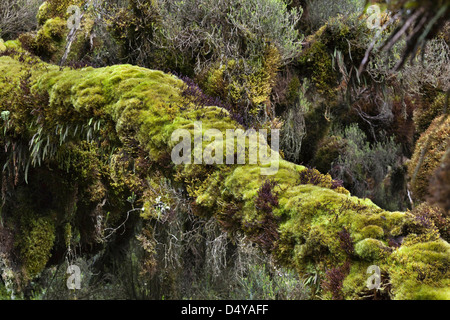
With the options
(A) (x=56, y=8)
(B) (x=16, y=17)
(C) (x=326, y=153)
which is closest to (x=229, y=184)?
(A) (x=56, y=8)

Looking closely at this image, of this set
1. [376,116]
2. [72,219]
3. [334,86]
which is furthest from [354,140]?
[72,219]

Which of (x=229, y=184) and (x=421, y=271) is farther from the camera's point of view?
(x=229, y=184)

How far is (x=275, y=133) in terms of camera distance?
7.38m

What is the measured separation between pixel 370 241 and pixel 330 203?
0.50m

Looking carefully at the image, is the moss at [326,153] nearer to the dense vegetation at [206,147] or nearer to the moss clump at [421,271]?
the dense vegetation at [206,147]

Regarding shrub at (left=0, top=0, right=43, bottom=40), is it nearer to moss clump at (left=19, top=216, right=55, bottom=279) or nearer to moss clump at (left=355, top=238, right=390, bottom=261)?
moss clump at (left=19, top=216, right=55, bottom=279)

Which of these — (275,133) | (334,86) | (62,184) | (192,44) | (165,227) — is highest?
(192,44)

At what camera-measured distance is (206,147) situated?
379cm

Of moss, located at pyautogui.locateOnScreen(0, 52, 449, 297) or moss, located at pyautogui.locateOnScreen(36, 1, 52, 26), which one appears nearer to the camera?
moss, located at pyautogui.locateOnScreen(0, 52, 449, 297)

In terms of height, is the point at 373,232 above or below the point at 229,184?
below

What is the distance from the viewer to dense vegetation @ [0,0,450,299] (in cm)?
295

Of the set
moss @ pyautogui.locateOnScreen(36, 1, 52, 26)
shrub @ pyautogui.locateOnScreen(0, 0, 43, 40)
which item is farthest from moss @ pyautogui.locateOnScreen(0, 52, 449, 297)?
shrub @ pyautogui.locateOnScreen(0, 0, 43, 40)

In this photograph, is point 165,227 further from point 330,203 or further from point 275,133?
point 330,203

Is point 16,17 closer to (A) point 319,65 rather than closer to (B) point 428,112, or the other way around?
(A) point 319,65
